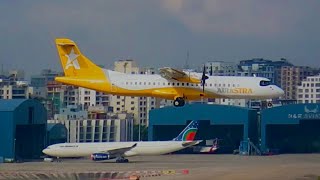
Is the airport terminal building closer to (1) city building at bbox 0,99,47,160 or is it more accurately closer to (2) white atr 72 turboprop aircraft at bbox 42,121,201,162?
(2) white atr 72 turboprop aircraft at bbox 42,121,201,162

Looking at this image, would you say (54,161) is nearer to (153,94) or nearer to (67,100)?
(153,94)

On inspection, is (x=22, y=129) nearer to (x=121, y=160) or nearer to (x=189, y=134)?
(x=121, y=160)

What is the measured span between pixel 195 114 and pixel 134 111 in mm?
67502

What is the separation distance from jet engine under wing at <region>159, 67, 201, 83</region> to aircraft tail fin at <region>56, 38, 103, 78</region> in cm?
497

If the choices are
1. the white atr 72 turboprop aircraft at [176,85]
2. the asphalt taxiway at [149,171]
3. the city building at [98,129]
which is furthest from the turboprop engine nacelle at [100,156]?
the city building at [98,129]

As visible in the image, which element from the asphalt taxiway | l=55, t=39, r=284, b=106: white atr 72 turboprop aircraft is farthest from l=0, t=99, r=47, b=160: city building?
l=55, t=39, r=284, b=106: white atr 72 turboprop aircraft

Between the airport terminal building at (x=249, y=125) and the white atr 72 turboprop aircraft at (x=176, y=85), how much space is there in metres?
40.1

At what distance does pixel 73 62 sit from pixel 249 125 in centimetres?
4355

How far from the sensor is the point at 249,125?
10788 cm

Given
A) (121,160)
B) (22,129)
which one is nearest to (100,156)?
(121,160)

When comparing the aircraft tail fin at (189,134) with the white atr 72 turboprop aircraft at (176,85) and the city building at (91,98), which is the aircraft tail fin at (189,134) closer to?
the white atr 72 turboprop aircraft at (176,85)

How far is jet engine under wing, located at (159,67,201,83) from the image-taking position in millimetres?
66062

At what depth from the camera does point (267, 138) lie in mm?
109438

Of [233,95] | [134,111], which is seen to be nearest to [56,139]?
[233,95]
